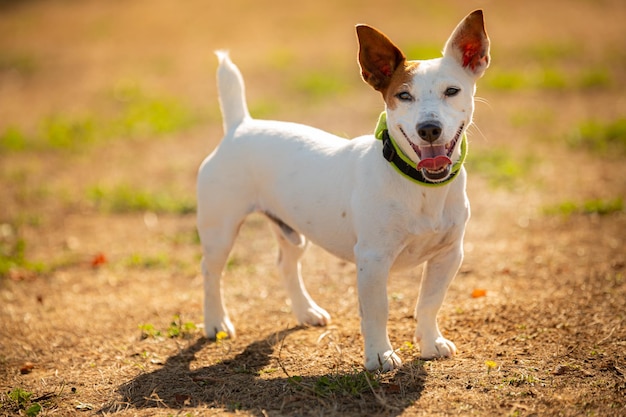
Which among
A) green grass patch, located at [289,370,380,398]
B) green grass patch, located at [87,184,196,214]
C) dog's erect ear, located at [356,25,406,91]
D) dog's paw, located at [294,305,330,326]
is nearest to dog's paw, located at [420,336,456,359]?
green grass patch, located at [289,370,380,398]

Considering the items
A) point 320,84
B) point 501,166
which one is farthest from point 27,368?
point 320,84

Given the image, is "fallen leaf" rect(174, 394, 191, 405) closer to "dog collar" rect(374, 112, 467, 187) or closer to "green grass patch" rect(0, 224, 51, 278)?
"dog collar" rect(374, 112, 467, 187)

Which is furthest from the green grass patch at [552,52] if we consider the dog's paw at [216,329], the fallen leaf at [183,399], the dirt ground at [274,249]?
the fallen leaf at [183,399]

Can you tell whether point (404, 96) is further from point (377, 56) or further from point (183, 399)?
point (183, 399)

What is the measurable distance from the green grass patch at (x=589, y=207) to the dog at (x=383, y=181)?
3.39m

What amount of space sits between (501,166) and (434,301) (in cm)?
482

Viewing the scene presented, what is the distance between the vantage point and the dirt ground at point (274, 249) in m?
4.67

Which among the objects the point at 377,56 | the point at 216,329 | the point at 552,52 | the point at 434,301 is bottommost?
the point at 216,329

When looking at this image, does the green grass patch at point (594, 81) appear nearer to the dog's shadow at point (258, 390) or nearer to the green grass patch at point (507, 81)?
the green grass patch at point (507, 81)

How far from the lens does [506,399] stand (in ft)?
14.1

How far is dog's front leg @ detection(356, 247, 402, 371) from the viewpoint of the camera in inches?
181

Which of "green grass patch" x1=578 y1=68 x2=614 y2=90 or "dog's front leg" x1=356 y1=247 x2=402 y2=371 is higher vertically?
"green grass patch" x1=578 y1=68 x2=614 y2=90

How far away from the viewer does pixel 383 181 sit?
4.59 metres

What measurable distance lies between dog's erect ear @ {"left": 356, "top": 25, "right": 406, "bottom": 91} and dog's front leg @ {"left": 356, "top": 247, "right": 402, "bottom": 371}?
1.07m
